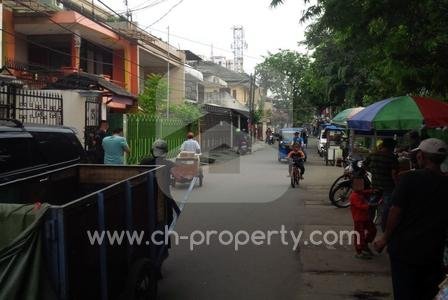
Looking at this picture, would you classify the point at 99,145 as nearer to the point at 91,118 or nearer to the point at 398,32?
the point at 91,118

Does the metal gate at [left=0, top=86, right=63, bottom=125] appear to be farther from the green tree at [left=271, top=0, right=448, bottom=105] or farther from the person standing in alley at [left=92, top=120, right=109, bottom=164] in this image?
the green tree at [left=271, top=0, right=448, bottom=105]

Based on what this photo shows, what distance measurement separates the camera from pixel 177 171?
14227 mm

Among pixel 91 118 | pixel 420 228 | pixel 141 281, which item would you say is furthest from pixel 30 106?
pixel 420 228

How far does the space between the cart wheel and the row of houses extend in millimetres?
7077

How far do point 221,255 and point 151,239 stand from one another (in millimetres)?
2143

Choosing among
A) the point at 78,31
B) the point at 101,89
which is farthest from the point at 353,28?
the point at 78,31

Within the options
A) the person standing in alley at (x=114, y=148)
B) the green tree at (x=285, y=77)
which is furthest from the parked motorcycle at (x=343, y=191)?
the green tree at (x=285, y=77)

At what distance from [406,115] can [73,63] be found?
49.9ft

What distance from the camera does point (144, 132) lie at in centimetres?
2039

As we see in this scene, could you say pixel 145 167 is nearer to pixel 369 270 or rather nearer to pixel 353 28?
pixel 369 270

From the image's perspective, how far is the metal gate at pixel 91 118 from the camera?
1413 cm

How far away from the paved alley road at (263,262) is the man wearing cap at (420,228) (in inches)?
70.1

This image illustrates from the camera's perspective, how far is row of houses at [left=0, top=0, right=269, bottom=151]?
12664 mm

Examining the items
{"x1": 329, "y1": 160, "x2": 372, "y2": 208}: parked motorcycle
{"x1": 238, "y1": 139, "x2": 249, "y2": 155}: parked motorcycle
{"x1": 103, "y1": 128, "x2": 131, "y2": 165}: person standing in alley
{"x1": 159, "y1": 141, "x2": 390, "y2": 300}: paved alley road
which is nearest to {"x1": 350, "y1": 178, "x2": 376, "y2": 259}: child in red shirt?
{"x1": 159, "y1": 141, "x2": 390, "y2": 300}: paved alley road
